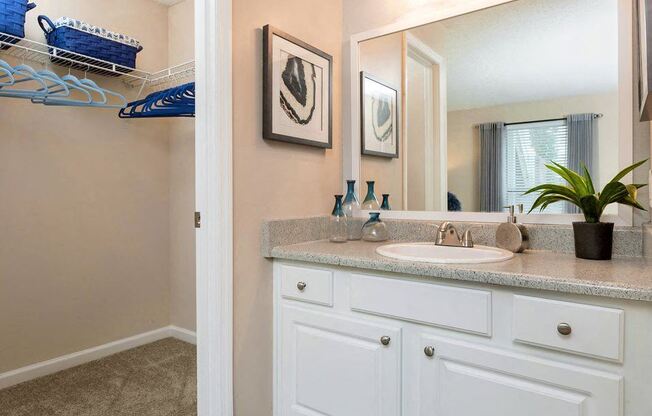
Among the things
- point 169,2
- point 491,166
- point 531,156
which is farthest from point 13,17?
point 531,156

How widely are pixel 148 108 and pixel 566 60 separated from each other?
2.30 meters

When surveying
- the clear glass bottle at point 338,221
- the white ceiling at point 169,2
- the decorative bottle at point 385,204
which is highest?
the white ceiling at point 169,2

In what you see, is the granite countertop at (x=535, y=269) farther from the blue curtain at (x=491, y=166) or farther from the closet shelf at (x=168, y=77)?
the closet shelf at (x=168, y=77)

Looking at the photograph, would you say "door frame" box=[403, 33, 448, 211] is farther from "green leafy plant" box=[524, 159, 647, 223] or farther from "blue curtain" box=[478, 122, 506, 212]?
"green leafy plant" box=[524, 159, 647, 223]

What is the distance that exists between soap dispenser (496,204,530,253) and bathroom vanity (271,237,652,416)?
2.6 inches

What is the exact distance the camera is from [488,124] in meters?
1.63

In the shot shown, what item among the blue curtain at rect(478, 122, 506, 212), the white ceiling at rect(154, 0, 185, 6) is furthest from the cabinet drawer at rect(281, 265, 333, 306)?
the white ceiling at rect(154, 0, 185, 6)

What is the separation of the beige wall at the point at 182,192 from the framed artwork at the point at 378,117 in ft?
4.63

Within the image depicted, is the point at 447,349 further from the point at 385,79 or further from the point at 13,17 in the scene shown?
the point at 13,17

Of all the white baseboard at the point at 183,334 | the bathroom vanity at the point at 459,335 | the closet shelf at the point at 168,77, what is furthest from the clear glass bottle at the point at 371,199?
the white baseboard at the point at 183,334

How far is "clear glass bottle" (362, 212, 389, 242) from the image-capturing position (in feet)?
5.82

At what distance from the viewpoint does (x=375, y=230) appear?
1.78 meters

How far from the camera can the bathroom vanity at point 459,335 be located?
2.99ft

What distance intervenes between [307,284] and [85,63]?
198 centimetres
